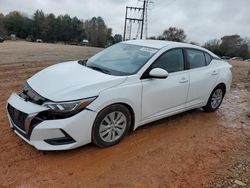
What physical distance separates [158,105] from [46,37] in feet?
261

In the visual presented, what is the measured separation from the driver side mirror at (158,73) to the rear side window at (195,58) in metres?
1.07

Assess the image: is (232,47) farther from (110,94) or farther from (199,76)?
(110,94)

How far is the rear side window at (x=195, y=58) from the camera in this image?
5.04 meters

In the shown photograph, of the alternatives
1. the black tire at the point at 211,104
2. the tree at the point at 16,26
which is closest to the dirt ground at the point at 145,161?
the black tire at the point at 211,104

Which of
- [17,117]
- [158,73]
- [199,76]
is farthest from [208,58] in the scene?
[17,117]

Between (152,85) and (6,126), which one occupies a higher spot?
(152,85)

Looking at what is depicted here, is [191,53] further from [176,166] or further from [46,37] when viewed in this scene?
[46,37]

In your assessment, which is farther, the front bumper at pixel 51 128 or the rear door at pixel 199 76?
the rear door at pixel 199 76

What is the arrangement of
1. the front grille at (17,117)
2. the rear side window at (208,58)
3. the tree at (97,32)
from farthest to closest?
the tree at (97,32)
the rear side window at (208,58)
the front grille at (17,117)

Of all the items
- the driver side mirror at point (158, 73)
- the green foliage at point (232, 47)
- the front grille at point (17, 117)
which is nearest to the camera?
the front grille at point (17, 117)

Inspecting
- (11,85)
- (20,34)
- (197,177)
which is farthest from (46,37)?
(197,177)

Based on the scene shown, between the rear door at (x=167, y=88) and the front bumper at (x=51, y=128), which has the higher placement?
the rear door at (x=167, y=88)

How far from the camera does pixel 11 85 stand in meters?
7.05

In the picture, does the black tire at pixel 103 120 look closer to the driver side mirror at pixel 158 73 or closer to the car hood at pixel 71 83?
the car hood at pixel 71 83
